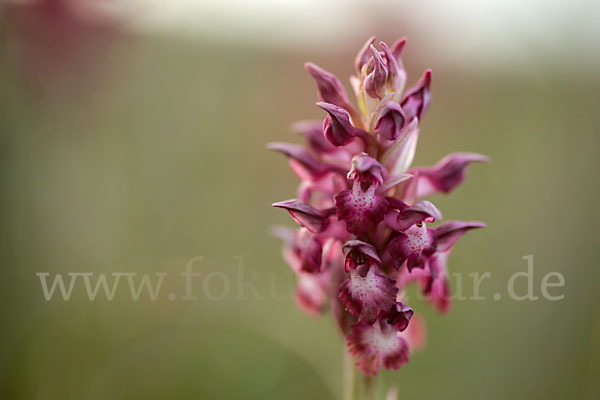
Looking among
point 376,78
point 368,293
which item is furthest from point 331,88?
point 368,293

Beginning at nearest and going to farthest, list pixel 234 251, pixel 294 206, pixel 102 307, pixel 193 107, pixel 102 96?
pixel 294 206 < pixel 102 307 < pixel 102 96 < pixel 234 251 < pixel 193 107

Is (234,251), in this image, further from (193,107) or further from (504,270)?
(504,270)

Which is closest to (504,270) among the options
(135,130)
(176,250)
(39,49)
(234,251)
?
(234,251)

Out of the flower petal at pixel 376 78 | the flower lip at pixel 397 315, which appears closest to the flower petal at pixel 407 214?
the flower lip at pixel 397 315

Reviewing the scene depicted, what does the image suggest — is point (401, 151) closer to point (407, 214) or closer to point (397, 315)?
point (407, 214)

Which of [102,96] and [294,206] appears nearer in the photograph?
[294,206]

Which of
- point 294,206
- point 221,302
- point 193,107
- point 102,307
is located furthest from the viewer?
point 193,107

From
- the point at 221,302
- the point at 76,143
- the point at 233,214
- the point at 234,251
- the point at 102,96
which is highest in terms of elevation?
the point at 102,96
